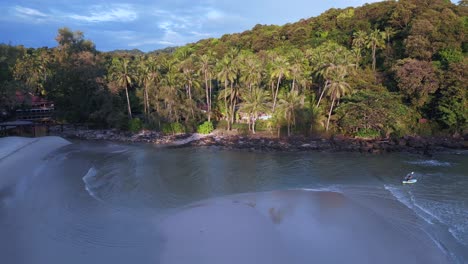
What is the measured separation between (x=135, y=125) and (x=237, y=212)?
115 ft

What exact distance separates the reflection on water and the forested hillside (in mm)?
11914

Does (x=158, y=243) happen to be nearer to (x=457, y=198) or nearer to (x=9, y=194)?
(x=9, y=194)

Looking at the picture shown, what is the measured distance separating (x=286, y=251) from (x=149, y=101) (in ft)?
129

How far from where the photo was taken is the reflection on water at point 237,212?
15.0 m

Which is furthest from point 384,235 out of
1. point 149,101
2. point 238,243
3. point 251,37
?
point 251,37

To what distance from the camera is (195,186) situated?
25406 mm

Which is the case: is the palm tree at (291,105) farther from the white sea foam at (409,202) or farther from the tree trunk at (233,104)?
the white sea foam at (409,202)

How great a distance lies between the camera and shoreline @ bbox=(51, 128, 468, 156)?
3775cm

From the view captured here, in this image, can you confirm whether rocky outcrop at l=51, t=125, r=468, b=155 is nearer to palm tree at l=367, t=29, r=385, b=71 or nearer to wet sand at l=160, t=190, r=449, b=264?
wet sand at l=160, t=190, r=449, b=264

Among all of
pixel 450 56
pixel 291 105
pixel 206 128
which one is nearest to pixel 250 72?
pixel 291 105

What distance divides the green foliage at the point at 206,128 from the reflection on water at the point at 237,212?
14905mm

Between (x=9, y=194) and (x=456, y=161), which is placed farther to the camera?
(x=456, y=161)

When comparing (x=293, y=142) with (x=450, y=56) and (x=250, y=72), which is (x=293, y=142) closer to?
(x=250, y=72)

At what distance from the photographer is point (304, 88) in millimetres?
49688
